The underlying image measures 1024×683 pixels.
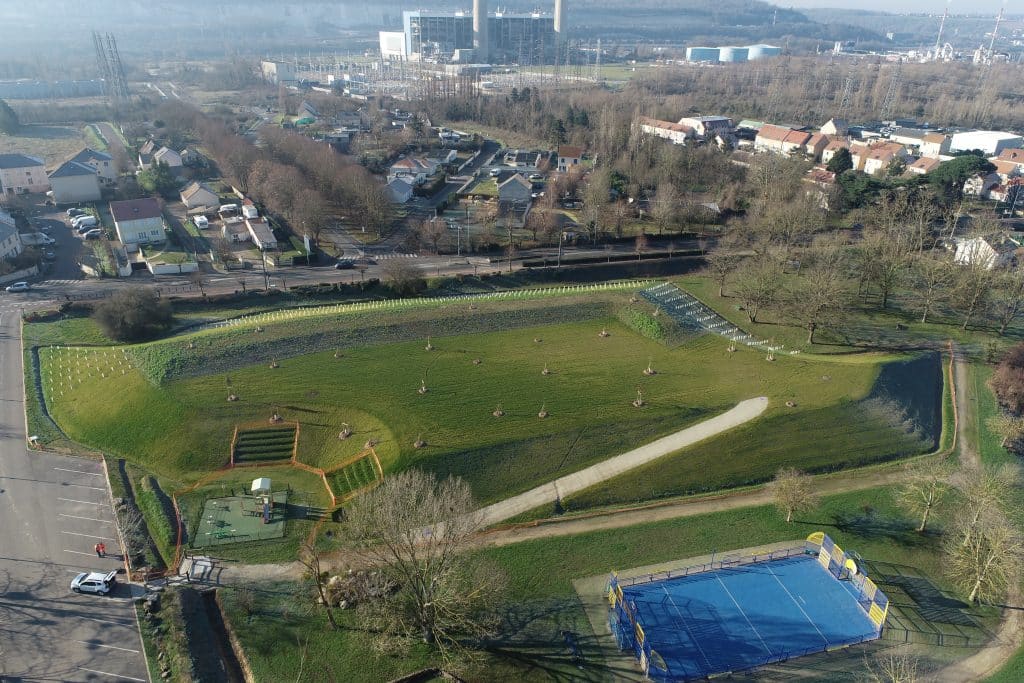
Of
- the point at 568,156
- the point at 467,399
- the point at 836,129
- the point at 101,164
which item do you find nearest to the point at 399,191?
the point at 568,156

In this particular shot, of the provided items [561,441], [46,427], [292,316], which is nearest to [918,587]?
[561,441]

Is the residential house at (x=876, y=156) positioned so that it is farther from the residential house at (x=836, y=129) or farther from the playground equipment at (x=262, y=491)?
the playground equipment at (x=262, y=491)

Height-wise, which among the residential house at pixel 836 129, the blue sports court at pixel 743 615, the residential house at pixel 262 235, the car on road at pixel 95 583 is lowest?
the blue sports court at pixel 743 615

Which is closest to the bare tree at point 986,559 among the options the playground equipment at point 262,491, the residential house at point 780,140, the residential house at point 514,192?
the playground equipment at point 262,491

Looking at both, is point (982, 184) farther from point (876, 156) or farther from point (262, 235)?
point (262, 235)

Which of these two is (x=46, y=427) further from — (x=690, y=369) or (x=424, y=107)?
(x=424, y=107)

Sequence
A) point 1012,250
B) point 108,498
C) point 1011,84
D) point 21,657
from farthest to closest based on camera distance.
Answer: point 1011,84
point 1012,250
point 108,498
point 21,657

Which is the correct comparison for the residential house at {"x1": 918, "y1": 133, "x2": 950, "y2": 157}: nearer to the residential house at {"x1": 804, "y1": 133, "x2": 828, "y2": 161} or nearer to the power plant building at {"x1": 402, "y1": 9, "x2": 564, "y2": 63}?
the residential house at {"x1": 804, "y1": 133, "x2": 828, "y2": 161}
